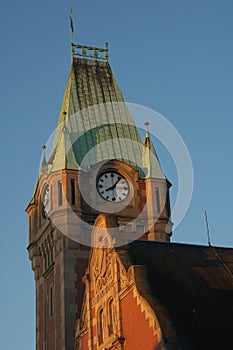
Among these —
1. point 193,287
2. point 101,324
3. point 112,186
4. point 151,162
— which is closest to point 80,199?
point 112,186

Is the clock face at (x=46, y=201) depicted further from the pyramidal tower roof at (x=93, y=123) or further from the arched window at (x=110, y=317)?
the arched window at (x=110, y=317)

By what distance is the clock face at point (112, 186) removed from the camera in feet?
202

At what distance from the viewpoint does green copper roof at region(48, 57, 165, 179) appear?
63344mm

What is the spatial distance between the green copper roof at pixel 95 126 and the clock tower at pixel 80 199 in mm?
83

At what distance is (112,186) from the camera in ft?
204

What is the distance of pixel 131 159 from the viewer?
212 ft

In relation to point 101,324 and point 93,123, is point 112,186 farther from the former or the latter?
point 101,324

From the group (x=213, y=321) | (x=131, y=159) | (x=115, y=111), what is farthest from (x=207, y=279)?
(x=115, y=111)

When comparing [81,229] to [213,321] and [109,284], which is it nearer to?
[109,284]

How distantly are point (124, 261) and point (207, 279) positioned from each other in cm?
423

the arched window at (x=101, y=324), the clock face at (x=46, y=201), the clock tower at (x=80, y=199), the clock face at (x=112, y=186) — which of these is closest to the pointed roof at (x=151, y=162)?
the clock tower at (x=80, y=199)

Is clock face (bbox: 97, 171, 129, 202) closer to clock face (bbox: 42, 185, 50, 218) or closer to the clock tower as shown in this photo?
the clock tower

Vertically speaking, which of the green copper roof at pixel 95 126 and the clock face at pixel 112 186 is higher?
the green copper roof at pixel 95 126

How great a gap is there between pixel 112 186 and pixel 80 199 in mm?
3043
